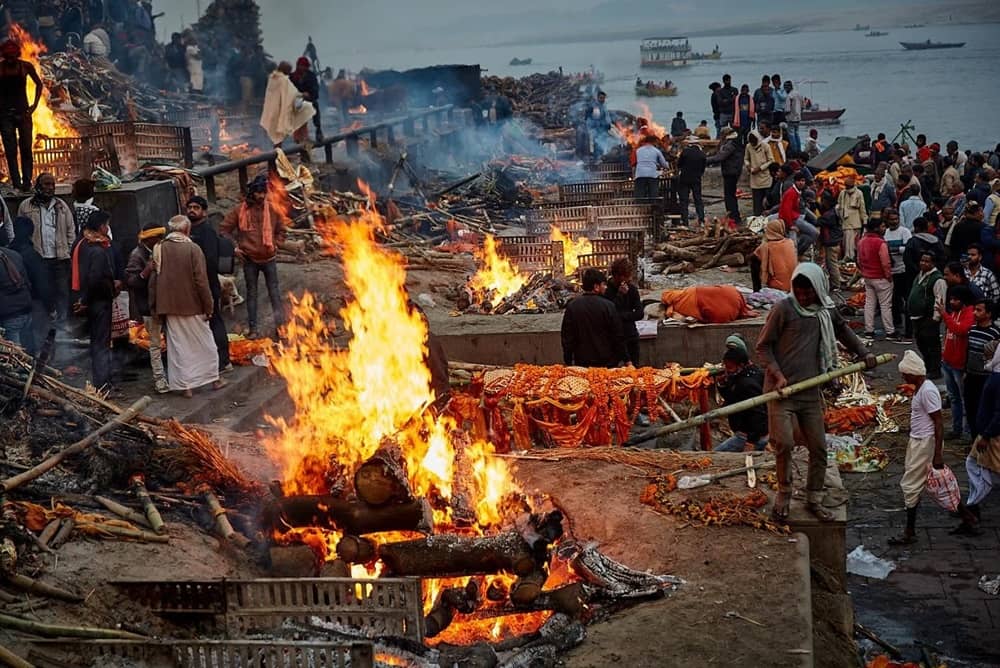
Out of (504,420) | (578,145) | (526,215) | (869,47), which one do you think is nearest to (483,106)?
(578,145)

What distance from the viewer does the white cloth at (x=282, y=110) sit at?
19.8 meters

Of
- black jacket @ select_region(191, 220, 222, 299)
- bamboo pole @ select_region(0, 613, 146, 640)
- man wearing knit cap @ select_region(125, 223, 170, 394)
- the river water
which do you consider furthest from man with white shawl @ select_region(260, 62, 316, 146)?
the river water

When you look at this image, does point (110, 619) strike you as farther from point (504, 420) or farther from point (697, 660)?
point (504, 420)

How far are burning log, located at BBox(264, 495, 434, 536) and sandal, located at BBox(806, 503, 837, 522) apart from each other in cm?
245

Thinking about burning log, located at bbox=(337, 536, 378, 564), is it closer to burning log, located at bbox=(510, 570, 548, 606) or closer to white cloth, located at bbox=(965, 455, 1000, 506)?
burning log, located at bbox=(510, 570, 548, 606)

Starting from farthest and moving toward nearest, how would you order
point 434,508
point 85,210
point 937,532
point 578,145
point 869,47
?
point 869,47, point 578,145, point 85,210, point 937,532, point 434,508

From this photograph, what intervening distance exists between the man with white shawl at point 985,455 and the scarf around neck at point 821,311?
6.05ft

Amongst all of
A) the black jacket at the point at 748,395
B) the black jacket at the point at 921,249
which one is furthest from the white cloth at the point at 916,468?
the black jacket at the point at 921,249

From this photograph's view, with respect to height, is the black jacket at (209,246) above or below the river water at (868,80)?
below

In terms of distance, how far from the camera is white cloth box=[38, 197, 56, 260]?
11844mm

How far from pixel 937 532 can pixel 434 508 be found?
4107mm

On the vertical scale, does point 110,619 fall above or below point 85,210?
below

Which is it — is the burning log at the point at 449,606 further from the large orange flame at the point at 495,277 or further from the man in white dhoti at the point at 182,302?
the large orange flame at the point at 495,277

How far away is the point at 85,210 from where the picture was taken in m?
12.1
